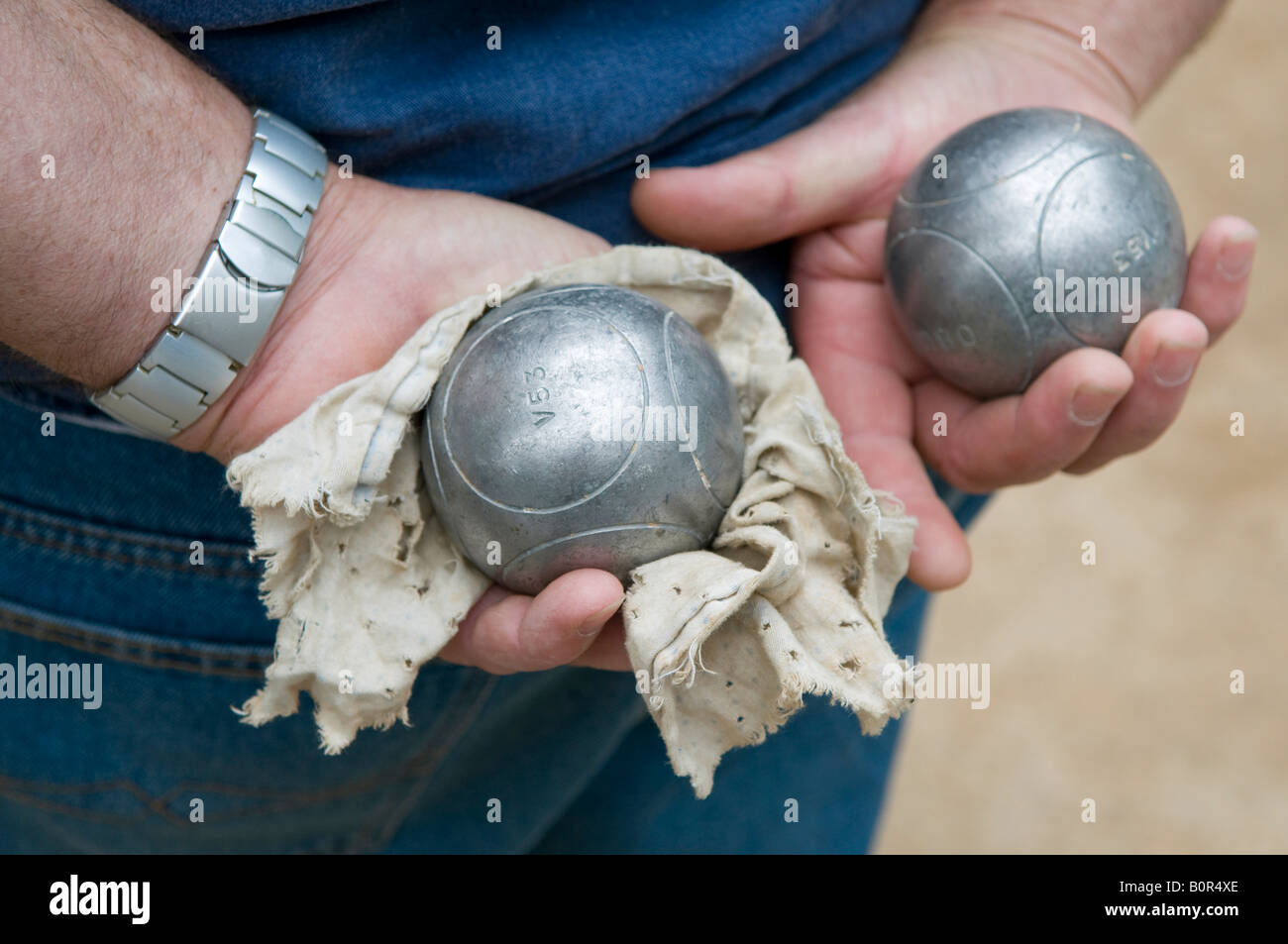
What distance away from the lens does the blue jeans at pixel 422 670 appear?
1486mm

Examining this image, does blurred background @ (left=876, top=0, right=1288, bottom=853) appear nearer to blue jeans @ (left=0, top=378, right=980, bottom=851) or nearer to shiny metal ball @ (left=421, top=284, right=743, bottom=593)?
blue jeans @ (left=0, top=378, right=980, bottom=851)

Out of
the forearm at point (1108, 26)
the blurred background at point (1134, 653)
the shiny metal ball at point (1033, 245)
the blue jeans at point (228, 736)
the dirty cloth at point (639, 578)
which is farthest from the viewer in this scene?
the blurred background at point (1134, 653)

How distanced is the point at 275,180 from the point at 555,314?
35 centimetres

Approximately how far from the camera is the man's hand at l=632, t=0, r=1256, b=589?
5.36 ft

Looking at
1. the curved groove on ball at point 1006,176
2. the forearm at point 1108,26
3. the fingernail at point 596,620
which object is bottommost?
the fingernail at point 596,620

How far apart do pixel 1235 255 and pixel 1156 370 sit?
0.79ft

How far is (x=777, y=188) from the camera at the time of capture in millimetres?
1708

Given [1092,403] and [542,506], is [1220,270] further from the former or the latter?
[542,506]

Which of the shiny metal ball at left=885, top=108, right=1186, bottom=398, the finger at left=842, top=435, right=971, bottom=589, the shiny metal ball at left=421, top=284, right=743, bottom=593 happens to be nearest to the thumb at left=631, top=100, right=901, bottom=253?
the shiny metal ball at left=885, top=108, right=1186, bottom=398

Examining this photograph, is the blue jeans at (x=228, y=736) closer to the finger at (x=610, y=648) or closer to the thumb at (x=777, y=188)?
the finger at (x=610, y=648)

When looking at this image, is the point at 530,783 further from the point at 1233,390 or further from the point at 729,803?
the point at 1233,390

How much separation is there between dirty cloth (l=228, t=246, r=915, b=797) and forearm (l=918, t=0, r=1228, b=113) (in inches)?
36.4

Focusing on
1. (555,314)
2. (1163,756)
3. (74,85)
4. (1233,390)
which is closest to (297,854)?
(555,314)

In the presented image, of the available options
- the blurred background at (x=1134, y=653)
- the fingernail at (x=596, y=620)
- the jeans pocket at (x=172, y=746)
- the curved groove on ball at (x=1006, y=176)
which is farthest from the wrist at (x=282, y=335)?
the blurred background at (x=1134, y=653)
